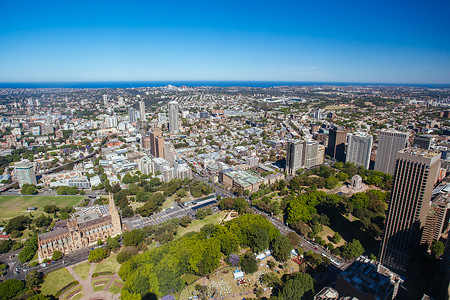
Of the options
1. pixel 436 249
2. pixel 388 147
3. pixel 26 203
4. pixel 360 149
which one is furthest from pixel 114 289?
pixel 360 149

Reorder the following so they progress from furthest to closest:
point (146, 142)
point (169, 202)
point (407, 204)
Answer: point (146, 142), point (169, 202), point (407, 204)

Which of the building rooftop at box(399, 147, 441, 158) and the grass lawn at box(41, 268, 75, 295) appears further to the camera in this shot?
the grass lawn at box(41, 268, 75, 295)

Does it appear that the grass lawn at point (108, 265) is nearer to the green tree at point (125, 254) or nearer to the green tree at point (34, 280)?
the green tree at point (125, 254)

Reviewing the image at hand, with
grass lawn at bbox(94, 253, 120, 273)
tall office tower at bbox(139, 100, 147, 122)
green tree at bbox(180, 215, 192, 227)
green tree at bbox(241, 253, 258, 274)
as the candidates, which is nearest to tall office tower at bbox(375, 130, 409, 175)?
green tree at bbox(241, 253, 258, 274)

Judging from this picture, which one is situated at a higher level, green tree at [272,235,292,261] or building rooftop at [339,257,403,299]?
building rooftop at [339,257,403,299]

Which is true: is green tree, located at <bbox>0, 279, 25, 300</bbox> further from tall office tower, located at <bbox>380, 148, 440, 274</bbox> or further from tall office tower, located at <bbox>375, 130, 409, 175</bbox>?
tall office tower, located at <bbox>375, 130, 409, 175</bbox>

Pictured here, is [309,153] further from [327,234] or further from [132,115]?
[132,115]
